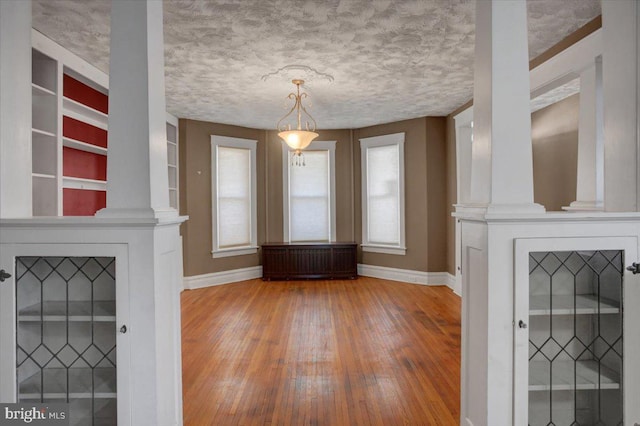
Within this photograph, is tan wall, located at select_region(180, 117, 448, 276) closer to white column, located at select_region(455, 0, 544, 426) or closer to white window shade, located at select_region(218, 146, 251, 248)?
white window shade, located at select_region(218, 146, 251, 248)

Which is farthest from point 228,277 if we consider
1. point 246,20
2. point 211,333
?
point 246,20

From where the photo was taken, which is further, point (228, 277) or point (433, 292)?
point (228, 277)

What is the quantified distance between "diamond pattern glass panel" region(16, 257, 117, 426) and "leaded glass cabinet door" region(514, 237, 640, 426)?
2.06 metres

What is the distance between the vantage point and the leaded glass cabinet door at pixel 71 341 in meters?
1.98

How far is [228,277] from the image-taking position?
7262 millimetres

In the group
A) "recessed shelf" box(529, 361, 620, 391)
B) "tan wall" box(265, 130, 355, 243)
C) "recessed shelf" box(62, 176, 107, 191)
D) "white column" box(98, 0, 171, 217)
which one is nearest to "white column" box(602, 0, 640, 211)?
"recessed shelf" box(529, 361, 620, 391)

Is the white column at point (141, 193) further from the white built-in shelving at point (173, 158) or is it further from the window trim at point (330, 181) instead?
the window trim at point (330, 181)

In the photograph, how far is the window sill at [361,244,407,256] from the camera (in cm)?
721

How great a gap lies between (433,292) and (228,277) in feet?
11.7

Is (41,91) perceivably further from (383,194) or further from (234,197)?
(383,194)

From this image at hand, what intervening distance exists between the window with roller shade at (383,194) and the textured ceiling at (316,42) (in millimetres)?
1685

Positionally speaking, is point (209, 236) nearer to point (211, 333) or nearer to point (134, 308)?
point (211, 333)

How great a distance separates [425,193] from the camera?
6.92 m

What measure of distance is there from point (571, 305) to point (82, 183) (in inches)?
181
